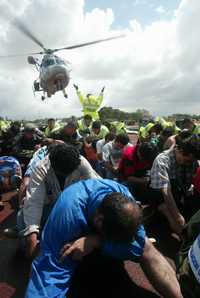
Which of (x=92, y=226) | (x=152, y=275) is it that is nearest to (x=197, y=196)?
(x=152, y=275)

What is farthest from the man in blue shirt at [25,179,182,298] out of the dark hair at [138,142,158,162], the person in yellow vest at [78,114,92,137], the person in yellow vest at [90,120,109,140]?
the person in yellow vest at [78,114,92,137]

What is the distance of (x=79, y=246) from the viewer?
2.31m

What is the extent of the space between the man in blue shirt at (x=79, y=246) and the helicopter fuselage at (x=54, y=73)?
42.9 feet

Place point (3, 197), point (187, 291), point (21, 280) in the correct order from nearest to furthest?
point (187, 291) → point (21, 280) → point (3, 197)

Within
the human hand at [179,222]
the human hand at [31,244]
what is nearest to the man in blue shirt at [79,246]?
the human hand at [31,244]

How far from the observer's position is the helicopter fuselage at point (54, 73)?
589 inches

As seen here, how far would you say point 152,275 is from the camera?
2.48 m

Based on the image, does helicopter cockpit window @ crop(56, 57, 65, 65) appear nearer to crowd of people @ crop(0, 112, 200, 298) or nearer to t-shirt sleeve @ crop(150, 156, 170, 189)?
crowd of people @ crop(0, 112, 200, 298)

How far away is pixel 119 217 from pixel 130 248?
1.39 ft

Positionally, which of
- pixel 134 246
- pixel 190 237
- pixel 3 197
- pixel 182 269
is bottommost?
pixel 3 197

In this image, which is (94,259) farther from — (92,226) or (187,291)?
(187,291)

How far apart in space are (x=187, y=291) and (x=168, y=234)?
2.57m

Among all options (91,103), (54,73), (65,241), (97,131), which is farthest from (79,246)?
(54,73)

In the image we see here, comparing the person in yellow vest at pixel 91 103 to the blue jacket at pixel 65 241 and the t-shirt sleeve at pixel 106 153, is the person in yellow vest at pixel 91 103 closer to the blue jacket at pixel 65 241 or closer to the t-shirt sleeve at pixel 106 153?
the t-shirt sleeve at pixel 106 153
